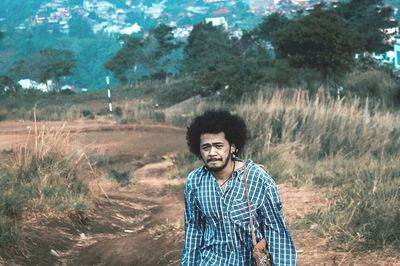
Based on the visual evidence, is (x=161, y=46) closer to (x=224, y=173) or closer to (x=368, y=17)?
(x=368, y=17)

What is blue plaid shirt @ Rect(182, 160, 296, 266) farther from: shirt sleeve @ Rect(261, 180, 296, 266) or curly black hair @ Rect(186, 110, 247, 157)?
curly black hair @ Rect(186, 110, 247, 157)

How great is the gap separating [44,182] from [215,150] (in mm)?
4302

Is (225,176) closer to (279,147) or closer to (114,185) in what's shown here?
(279,147)

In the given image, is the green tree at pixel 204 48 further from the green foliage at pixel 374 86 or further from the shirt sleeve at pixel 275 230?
the shirt sleeve at pixel 275 230

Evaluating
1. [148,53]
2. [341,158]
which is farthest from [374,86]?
[148,53]

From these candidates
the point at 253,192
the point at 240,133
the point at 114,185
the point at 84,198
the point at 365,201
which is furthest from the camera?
the point at 114,185

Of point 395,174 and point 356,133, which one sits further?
point 356,133

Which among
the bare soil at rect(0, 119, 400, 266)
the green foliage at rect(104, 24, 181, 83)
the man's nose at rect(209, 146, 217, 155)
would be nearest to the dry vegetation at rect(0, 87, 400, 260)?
the bare soil at rect(0, 119, 400, 266)

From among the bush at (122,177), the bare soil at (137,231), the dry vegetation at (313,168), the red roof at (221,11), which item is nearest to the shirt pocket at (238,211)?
the bare soil at (137,231)

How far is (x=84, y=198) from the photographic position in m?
7.23

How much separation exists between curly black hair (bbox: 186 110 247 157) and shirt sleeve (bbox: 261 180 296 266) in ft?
1.00

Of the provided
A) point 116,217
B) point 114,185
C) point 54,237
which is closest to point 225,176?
point 54,237

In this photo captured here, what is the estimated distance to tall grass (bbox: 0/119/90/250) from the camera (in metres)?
6.16

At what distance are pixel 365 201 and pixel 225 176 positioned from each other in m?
2.70
